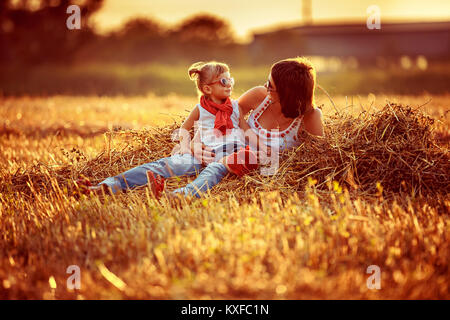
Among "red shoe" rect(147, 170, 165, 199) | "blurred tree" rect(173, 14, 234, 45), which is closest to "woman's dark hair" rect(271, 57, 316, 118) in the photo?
"red shoe" rect(147, 170, 165, 199)

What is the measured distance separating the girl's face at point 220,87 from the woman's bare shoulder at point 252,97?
11.0 inches

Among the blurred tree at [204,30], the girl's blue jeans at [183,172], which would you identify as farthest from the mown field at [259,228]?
the blurred tree at [204,30]

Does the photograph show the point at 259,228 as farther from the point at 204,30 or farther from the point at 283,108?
the point at 204,30

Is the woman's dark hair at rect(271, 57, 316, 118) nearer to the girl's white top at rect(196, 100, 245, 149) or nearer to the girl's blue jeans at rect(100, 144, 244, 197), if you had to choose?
Answer: the girl's white top at rect(196, 100, 245, 149)

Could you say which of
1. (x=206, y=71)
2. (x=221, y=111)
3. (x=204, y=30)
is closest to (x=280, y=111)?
(x=221, y=111)

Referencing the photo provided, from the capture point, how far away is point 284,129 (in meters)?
4.61

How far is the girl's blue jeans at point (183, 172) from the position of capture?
159 inches

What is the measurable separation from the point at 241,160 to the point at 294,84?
33.7 inches

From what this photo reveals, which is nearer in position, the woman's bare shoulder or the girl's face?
the girl's face

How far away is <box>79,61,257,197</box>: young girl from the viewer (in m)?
4.21

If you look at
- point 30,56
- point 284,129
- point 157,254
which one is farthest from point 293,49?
point 157,254
